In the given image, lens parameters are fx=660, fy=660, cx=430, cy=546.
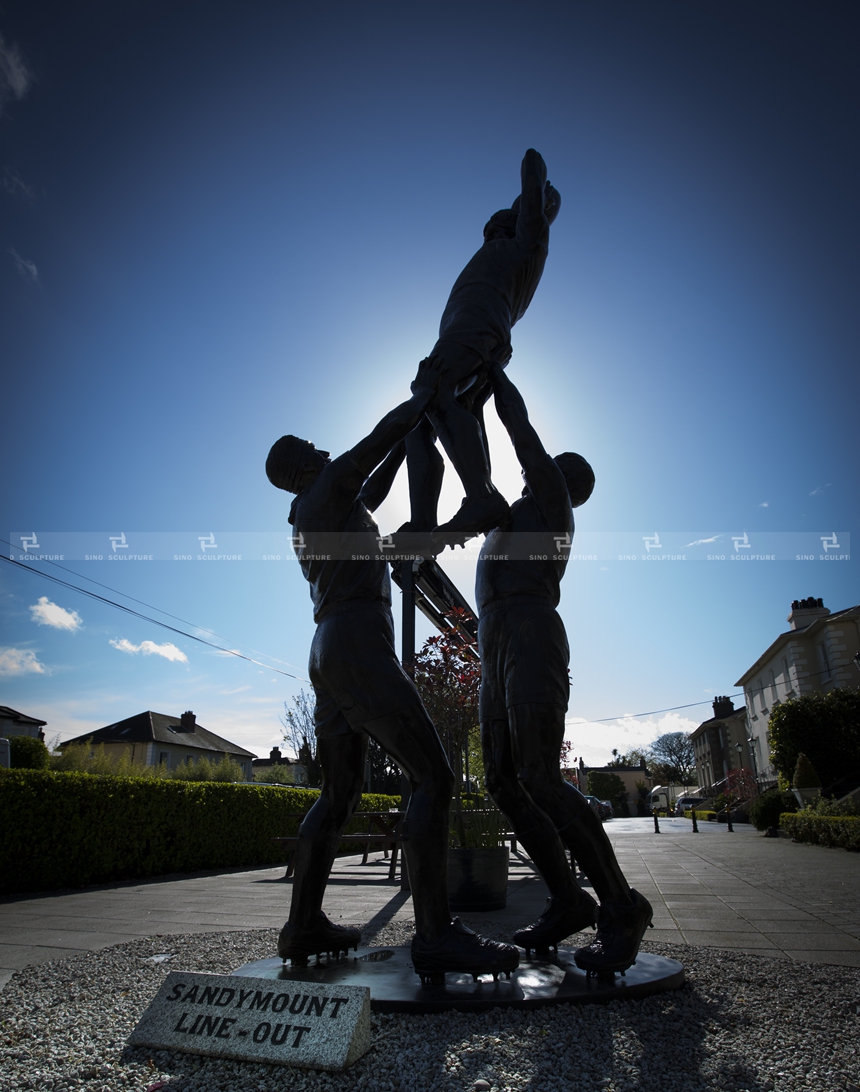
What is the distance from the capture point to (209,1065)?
2.08 m

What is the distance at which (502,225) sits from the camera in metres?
4.32

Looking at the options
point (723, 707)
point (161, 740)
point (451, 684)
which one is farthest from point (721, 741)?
point (451, 684)

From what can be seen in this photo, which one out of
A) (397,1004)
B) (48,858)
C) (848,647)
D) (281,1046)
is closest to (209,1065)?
(281,1046)

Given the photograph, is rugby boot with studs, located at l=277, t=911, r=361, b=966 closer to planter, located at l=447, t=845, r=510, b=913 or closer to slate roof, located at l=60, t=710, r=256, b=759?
planter, located at l=447, t=845, r=510, b=913

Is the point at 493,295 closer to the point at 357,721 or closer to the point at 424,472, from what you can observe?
the point at 424,472

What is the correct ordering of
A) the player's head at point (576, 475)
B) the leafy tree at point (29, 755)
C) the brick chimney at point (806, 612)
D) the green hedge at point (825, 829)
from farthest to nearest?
1. the brick chimney at point (806, 612)
2. the leafy tree at point (29, 755)
3. the green hedge at point (825, 829)
4. the player's head at point (576, 475)

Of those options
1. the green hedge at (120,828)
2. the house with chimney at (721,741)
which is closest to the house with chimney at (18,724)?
the green hedge at (120,828)

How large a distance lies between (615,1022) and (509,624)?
5.00ft

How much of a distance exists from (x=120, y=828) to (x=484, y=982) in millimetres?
9061

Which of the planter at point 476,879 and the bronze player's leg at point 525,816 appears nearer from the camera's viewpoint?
the bronze player's leg at point 525,816

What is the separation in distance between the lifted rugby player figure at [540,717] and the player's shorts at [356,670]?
49 centimetres

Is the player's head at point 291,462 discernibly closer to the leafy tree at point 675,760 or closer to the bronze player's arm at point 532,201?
the bronze player's arm at point 532,201

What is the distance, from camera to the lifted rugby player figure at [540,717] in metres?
2.72

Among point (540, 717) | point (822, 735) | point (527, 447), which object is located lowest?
point (540, 717)
